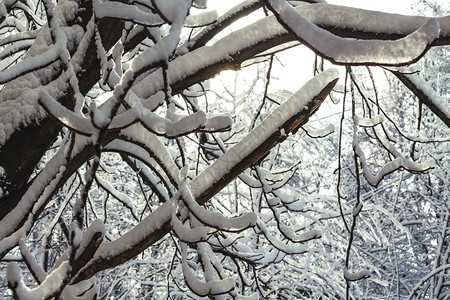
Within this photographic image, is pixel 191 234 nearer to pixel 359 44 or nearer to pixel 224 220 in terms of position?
pixel 224 220

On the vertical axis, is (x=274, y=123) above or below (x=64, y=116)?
above

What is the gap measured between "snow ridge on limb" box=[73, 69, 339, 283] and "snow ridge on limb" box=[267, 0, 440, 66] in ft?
1.76

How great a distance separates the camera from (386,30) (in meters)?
1.09

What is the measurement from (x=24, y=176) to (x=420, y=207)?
8.41 m

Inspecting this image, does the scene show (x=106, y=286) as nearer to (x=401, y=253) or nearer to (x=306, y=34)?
(x=401, y=253)

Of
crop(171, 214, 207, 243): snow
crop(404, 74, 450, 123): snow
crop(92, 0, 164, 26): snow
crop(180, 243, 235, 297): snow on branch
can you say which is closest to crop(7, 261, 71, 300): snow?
crop(171, 214, 207, 243): snow

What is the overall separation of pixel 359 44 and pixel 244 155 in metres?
0.65

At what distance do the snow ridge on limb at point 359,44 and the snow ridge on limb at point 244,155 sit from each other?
54 cm

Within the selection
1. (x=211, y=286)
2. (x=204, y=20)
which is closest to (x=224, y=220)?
(x=211, y=286)

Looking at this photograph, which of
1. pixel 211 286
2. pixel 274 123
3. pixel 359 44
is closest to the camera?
pixel 359 44

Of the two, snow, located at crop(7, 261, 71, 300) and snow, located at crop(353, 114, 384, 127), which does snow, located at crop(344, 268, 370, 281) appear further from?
snow, located at crop(7, 261, 71, 300)

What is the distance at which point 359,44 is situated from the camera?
759 mm

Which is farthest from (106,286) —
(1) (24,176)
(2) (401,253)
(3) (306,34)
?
(3) (306,34)

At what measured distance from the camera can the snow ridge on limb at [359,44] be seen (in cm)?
72
